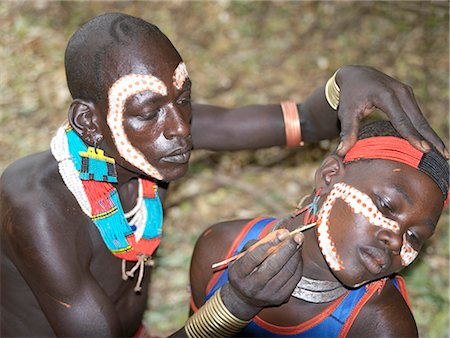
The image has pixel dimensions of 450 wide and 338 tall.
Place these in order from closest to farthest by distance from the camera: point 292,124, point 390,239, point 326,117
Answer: point 390,239 < point 326,117 < point 292,124

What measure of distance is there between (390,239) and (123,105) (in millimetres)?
1110

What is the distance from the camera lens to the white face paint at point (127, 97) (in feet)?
8.29

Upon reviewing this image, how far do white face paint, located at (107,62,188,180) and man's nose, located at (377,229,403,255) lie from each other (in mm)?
900

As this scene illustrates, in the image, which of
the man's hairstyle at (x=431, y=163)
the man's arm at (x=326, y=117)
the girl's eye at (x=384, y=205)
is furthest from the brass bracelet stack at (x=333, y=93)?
the girl's eye at (x=384, y=205)

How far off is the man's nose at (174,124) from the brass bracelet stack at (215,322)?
0.63m

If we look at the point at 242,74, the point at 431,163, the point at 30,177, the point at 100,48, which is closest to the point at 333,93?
the point at 431,163

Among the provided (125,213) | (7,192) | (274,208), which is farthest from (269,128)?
(274,208)

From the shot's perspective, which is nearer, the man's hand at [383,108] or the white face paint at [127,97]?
the man's hand at [383,108]

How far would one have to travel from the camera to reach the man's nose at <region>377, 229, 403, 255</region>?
92.0 inches

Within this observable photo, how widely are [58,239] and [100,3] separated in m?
4.43

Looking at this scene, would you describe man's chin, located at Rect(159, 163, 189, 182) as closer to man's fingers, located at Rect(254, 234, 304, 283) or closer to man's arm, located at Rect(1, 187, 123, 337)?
man's arm, located at Rect(1, 187, 123, 337)

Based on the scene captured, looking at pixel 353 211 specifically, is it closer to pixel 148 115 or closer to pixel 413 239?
pixel 413 239

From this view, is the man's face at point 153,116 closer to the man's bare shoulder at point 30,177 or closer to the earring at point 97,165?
the earring at point 97,165

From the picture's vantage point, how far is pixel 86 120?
263 centimetres
